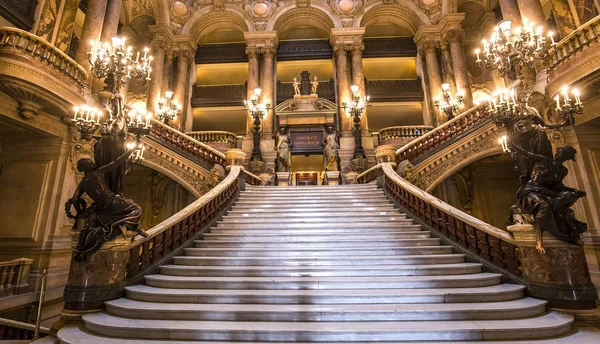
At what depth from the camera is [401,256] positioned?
4867mm

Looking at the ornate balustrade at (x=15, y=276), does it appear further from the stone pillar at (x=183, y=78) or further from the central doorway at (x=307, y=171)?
the central doorway at (x=307, y=171)

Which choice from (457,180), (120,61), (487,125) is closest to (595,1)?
(487,125)

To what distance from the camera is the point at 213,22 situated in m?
17.2

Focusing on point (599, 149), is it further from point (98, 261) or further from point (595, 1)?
point (98, 261)

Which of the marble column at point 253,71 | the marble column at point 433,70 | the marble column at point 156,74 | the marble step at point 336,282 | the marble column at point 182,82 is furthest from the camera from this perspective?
the marble column at point 182,82

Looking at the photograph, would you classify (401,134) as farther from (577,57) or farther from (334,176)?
(577,57)

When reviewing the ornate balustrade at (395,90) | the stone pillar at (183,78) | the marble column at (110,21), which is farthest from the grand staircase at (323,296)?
the ornate balustrade at (395,90)

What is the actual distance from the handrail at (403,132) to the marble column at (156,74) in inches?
453

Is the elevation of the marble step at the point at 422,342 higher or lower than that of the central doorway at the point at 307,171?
lower

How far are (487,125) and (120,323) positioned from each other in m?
10.4

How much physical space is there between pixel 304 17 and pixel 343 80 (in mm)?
5193

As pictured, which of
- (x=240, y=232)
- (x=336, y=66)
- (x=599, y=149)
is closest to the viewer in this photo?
(x=240, y=232)

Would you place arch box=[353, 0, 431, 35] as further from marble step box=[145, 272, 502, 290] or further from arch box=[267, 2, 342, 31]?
marble step box=[145, 272, 502, 290]

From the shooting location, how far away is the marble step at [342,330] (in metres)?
3.05
